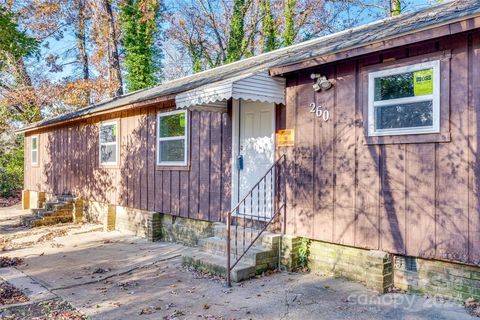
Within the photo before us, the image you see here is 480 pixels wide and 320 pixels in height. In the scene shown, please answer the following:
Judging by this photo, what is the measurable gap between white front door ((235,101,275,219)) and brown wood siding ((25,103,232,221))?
30cm

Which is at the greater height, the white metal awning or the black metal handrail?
the white metal awning

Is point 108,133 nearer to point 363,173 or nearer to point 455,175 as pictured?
point 363,173

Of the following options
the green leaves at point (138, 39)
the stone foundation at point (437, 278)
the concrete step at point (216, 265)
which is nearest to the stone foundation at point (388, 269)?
the stone foundation at point (437, 278)

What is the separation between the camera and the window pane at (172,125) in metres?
8.38

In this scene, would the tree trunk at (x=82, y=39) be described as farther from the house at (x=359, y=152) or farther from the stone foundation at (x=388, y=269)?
the stone foundation at (x=388, y=269)

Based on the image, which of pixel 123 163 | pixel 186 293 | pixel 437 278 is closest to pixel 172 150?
pixel 123 163

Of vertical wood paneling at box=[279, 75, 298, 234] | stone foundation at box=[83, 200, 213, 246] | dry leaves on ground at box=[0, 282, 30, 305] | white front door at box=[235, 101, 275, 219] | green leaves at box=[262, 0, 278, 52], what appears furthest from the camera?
green leaves at box=[262, 0, 278, 52]

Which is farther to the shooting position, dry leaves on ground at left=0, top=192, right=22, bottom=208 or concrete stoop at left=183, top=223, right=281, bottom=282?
dry leaves on ground at left=0, top=192, right=22, bottom=208

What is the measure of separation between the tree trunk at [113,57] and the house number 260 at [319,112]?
16436 millimetres

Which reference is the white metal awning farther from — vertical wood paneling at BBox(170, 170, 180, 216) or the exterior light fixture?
vertical wood paneling at BBox(170, 170, 180, 216)

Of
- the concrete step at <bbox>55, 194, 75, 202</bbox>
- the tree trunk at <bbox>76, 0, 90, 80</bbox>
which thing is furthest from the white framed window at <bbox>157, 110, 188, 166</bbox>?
the tree trunk at <bbox>76, 0, 90, 80</bbox>

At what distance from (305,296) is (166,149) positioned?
16.9 ft

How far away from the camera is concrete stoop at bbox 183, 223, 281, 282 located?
Result: 5.60 metres

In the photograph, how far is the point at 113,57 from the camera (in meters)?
20.5
